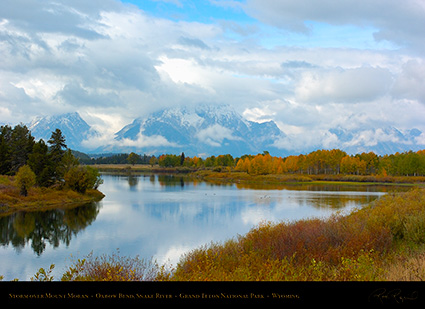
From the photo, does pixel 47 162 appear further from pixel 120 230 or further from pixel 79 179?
pixel 120 230

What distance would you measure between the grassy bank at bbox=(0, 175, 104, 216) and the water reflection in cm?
282

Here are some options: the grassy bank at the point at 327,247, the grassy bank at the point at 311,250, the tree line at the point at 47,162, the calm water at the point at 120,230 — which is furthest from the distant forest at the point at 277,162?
the grassy bank at the point at 327,247

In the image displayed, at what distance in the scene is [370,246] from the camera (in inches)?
723

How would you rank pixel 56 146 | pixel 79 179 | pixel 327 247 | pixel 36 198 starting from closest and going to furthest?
pixel 327 247
pixel 36 198
pixel 79 179
pixel 56 146

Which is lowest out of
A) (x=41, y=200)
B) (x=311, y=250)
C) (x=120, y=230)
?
(x=120, y=230)

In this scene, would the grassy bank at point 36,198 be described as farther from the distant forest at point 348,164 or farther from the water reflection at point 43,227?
the distant forest at point 348,164

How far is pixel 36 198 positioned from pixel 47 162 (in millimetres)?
9282
